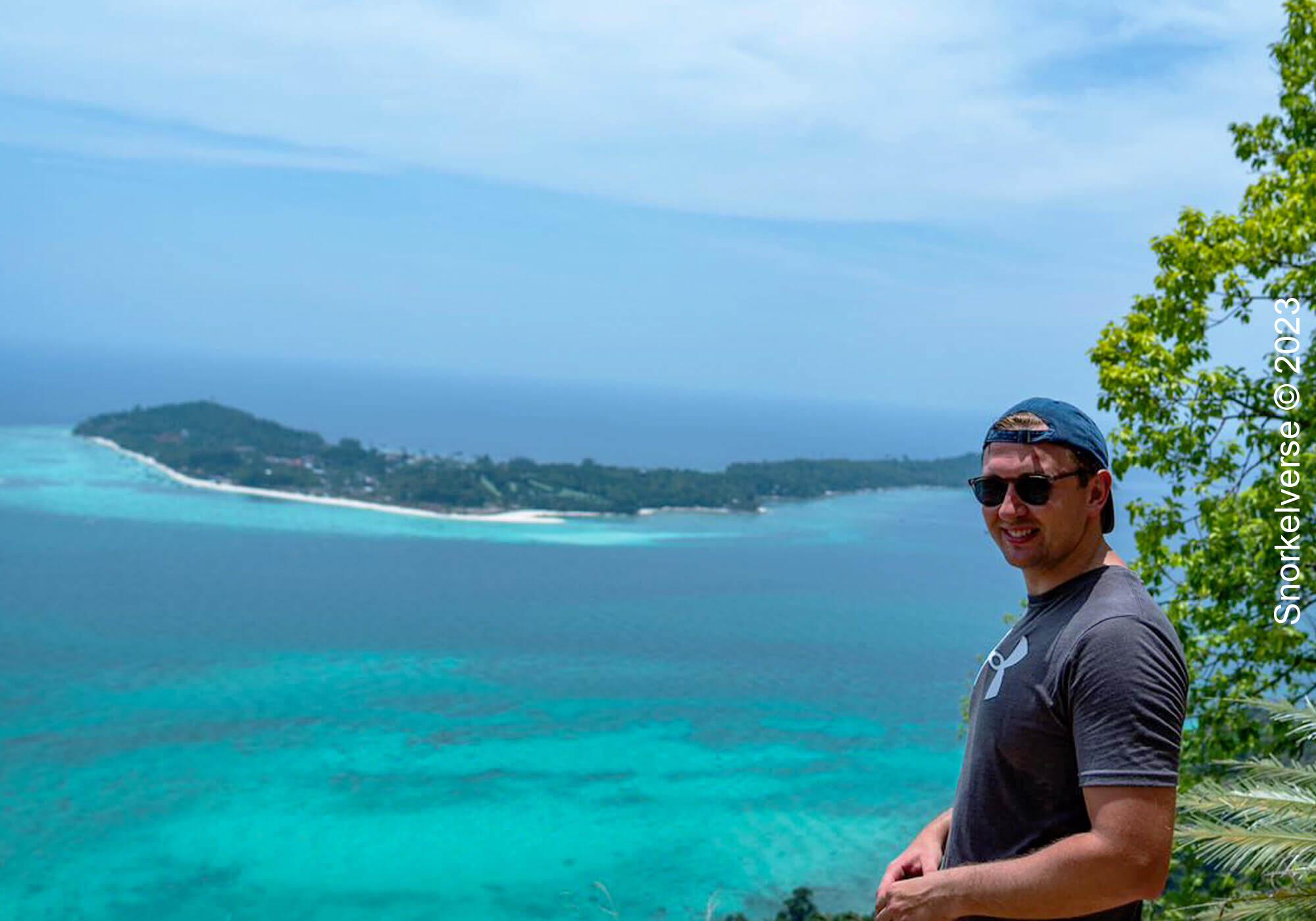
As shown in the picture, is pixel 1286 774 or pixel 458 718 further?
pixel 458 718

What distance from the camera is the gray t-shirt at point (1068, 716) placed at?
44.7 inches

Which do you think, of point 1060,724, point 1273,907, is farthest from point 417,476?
point 1060,724

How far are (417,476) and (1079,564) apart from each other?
2355 inches

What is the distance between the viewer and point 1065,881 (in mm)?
1160

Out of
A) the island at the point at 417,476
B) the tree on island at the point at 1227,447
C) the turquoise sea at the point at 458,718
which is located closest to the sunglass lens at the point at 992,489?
the tree on island at the point at 1227,447

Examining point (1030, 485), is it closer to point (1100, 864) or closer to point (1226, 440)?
point (1100, 864)

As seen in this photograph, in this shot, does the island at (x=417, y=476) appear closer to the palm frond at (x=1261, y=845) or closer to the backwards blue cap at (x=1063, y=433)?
the palm frond at (x=1261, y=845)

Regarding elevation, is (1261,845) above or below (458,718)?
above

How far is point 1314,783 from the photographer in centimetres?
301

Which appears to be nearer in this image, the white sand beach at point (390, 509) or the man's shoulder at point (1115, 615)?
the man's shoulder at point (1115, 615)

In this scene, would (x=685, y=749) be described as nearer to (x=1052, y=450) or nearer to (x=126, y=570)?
(x=1052, y=450)

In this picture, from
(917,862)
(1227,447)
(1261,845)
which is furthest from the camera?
(1227,447)

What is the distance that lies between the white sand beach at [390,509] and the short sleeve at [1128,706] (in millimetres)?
51948

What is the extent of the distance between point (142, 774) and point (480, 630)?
43.3ft
